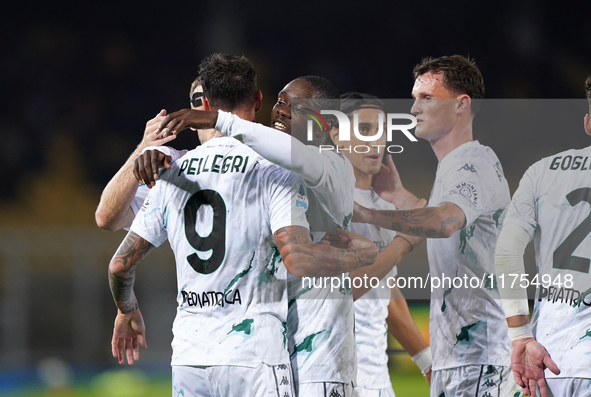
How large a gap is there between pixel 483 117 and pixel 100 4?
9186 millimetres

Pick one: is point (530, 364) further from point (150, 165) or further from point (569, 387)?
point (150, 165)

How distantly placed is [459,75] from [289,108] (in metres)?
0.99

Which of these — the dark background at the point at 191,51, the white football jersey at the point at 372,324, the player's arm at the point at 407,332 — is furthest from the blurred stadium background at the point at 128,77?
the white football jersey at the point at 372,324

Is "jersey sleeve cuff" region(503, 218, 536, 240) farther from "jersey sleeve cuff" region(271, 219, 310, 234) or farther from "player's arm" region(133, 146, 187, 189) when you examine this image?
"player's arm" region(133, 146, 187, 189)

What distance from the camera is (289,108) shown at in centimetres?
309

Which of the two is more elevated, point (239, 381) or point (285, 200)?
point (285, 200)

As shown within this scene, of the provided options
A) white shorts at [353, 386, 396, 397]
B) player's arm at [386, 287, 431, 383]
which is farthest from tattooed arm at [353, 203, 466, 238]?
player's arm at [386, 287, 431, 383]

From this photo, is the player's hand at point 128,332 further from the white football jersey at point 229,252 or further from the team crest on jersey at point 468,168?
the team crest on jersey at point 468,168

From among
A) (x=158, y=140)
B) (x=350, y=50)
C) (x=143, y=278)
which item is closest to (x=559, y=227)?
(x=158, y=140)

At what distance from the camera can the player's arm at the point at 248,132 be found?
227 centimetres

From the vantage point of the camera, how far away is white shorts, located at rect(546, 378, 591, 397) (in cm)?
256

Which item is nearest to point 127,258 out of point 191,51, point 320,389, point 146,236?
point 146,236

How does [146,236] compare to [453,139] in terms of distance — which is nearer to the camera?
[146,236]

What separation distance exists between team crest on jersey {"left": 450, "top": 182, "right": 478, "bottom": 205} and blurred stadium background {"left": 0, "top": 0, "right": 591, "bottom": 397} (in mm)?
5876
